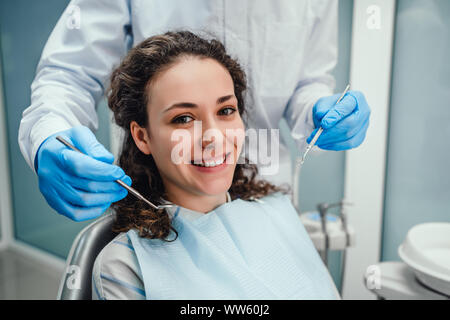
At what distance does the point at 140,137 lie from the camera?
2.96 ft

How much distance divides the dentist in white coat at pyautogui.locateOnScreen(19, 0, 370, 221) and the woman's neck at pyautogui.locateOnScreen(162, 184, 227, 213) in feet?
0.71

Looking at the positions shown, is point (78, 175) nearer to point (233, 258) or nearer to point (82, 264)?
point (82, 264)

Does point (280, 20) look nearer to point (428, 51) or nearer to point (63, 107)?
point (428, 51)

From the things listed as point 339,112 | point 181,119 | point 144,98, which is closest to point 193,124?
point 181,119

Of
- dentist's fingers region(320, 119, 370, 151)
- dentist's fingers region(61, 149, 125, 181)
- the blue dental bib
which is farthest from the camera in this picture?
dentist's fingers region(320, 119, 370, 151)

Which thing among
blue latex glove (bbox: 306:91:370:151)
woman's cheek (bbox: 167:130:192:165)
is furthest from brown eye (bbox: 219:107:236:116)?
blue latex glove (bbox: 306:91:370:151)

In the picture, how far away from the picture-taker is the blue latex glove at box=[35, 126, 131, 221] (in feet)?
2.22

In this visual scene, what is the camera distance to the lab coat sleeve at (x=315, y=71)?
107 centimetres

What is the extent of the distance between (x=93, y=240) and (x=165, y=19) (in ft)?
2.05

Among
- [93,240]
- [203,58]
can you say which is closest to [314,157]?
[203,58]

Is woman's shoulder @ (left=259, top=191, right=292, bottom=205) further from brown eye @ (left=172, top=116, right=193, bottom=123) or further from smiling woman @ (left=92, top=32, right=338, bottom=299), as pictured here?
brown eye @ (left=172, top=116, right=193, bottom=123)

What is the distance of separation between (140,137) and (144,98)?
0.35ft

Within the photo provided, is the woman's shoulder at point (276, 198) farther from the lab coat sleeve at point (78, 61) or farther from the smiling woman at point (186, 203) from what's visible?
the lab coat sleeve at point (78, 61)

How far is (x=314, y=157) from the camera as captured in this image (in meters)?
1.43
